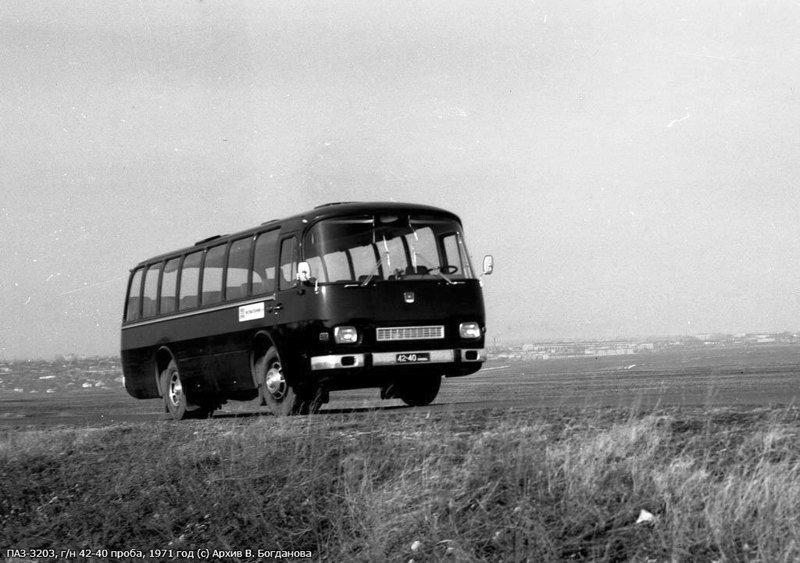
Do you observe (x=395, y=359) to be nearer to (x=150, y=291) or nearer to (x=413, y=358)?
(x=413, y=358)

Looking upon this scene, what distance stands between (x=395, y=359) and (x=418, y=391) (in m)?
2.51

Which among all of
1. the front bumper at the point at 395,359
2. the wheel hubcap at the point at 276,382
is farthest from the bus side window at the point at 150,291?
the front bumper at the point at 395,359

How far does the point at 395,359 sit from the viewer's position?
16.3 metres

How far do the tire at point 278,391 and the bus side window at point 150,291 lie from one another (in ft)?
14.0

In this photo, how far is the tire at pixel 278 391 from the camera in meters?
16.6

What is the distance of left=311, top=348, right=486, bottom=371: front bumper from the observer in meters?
→ 16.0

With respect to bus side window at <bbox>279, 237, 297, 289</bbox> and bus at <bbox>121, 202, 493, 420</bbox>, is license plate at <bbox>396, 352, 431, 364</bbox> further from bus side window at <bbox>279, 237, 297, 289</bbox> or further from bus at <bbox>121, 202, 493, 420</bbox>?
bus side window at <bbox>279, 237, 297, 289</bbox>

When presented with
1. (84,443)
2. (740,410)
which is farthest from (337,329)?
(740,410)

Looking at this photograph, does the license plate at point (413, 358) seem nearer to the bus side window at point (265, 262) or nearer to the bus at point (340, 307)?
the bus at point (340, 307)

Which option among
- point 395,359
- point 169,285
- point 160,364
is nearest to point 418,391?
point 395,359

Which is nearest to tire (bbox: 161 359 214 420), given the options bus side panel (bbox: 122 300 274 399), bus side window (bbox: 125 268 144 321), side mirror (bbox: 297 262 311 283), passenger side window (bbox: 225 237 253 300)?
bus side panel (bbox: 122 300 274 399)

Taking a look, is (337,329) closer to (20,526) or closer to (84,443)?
(84,443)

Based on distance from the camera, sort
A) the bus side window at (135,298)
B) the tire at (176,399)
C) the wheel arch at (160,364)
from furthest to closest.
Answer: the bus side window at (135,298) < the wheel arch at (160,364) < the tire at (176,399)

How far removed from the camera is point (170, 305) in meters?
20.4
